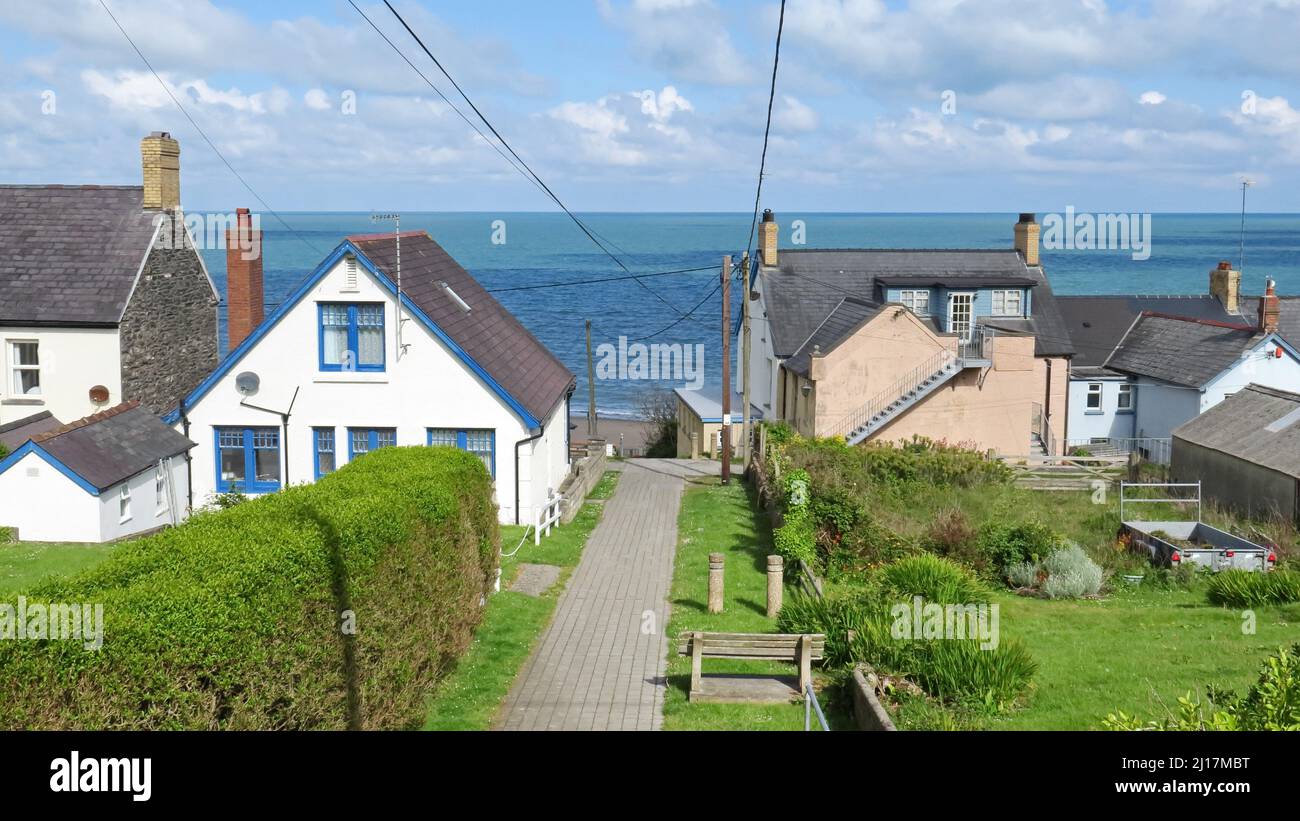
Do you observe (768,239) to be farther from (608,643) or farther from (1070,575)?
(608,643)

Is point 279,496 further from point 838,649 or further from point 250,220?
point 250,220

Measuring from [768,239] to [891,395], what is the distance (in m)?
12.5

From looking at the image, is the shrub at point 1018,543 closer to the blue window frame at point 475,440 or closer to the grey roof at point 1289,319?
the blue window frame at point 475,440

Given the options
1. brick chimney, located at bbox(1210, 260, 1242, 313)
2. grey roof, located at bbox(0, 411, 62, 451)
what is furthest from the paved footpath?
brick chimney, located at bbox(1210, 260, 1242, 313)

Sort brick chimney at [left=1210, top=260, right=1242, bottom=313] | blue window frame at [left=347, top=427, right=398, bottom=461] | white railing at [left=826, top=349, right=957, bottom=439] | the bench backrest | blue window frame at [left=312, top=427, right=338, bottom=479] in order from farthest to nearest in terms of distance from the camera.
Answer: brick chimney at [left=1210, top=260, right=1242, bottom=313]
white railing at [left=826, top=349, right=957, bottom=439]
blue window frame at [left=312, top=427, right=338, bottom=479]
blue window frame at [left=347, top=427, right=398, bottom=461]
the bench backrest


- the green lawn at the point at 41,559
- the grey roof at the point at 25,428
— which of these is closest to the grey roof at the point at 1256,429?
the green lawn at the point at 41,559

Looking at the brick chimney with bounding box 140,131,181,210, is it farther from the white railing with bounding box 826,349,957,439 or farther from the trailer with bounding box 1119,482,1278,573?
the trailer with bounding box 1119,482,1278,573

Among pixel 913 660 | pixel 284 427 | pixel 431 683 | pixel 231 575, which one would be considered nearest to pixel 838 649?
pixel 913 660

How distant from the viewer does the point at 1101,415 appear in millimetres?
49406

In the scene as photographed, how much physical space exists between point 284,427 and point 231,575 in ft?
62.0

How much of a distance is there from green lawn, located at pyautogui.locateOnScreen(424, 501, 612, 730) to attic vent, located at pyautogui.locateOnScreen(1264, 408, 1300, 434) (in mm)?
18359

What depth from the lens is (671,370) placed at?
337ft

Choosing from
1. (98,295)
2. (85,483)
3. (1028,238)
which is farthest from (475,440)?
(1028,238)

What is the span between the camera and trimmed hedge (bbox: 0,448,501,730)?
9.46 metres
